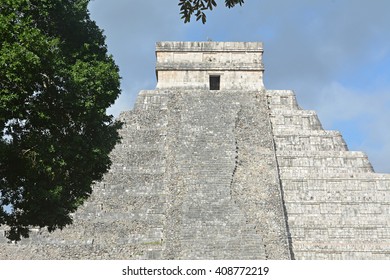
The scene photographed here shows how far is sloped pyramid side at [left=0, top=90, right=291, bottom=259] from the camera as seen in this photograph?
17.6 meters

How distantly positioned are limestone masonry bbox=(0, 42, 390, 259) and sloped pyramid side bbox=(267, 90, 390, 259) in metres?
0.04

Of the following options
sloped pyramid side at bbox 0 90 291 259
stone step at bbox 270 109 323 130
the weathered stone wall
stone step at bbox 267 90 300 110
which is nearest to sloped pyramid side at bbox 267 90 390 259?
stone step at bbox 270 109 323 130

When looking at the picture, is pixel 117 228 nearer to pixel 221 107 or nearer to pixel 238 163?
pixel 238 163

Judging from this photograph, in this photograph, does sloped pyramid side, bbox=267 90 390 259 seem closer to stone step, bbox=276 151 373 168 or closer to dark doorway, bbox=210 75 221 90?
stone step, bbox=276 151 373 168

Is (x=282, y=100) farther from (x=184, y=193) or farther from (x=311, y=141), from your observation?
(x=184, y=193)

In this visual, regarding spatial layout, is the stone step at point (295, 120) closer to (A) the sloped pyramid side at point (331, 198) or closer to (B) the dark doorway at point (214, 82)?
(A) the sloped pyramid side at point (331, 198)

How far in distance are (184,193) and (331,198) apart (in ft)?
18.4

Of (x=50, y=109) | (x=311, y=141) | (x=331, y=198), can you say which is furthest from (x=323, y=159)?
(x=50, y=109)

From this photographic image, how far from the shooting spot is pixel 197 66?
1035 inches

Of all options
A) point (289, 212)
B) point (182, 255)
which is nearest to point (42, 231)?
point (182, 255)

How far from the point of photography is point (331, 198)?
21.1m
